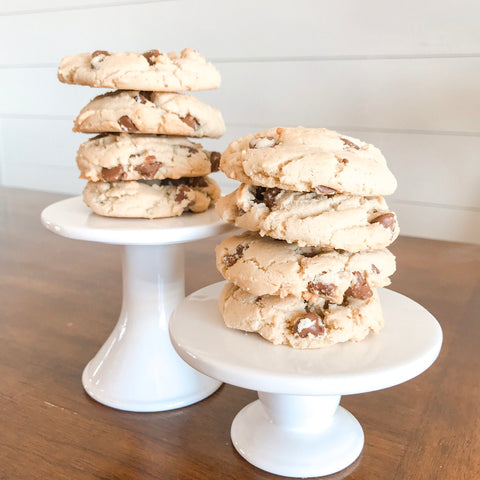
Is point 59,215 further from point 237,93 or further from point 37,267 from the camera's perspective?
point 237,93

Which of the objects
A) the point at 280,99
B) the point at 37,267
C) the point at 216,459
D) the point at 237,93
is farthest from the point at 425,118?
the point at 216,459

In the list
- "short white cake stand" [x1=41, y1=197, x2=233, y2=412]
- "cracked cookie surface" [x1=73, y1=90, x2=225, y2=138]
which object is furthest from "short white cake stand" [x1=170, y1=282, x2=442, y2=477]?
"cracked cookie surface" [x1=73, y1=90, x2=225, y2=138]

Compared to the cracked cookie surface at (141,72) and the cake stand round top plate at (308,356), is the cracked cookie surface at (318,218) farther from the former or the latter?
the cracked cookie surface at (141,72)

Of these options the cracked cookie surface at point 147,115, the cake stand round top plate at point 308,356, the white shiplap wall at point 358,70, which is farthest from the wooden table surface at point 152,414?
the white shiplap wall at point 358,70

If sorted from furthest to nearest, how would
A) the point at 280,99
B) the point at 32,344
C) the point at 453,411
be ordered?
the point at 280,99 → the point at 32,344 → the point at 453,411

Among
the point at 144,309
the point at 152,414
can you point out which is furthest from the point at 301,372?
the point at 144,309
